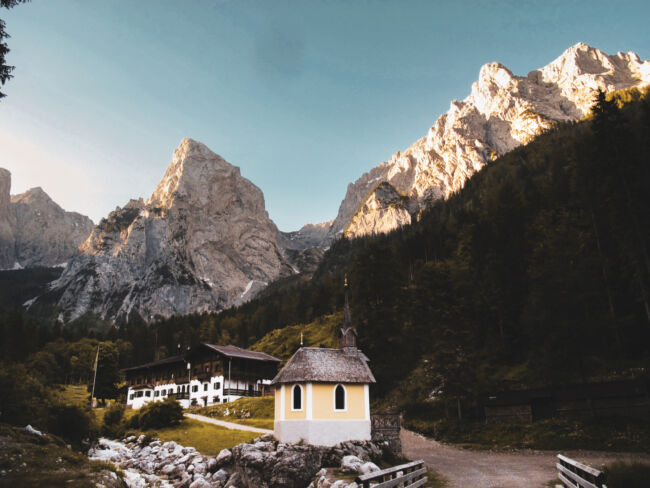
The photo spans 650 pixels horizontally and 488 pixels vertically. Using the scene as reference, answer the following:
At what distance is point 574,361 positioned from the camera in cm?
3072

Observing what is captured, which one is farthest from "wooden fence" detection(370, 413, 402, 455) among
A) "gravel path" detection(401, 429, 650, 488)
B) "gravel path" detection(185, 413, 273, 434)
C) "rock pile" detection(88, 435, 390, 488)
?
"gravel path" detection(185, 413, 273, 434)

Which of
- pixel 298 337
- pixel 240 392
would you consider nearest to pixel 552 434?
pixel 240 392

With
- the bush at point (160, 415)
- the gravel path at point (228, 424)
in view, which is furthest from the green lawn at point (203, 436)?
the gravel path at point (228, 424)

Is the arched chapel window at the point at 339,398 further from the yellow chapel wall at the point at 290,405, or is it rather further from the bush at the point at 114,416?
the bush at the point at 114,416

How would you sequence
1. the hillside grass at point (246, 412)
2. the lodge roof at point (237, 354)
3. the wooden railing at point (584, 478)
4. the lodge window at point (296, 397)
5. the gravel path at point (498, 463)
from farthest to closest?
the lodge roof at point (237, 354), the hillside grass at point (246, 412), the lodge window at point (296, 397), the gravel path at point (498, 463), the wooden railing at point (584, 478)

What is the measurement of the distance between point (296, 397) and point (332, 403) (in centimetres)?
230

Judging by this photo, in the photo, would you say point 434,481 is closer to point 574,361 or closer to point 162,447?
point 574,361

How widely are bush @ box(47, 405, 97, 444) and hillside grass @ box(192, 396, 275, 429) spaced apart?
45.3 feet

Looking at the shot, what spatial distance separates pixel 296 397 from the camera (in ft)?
95.5

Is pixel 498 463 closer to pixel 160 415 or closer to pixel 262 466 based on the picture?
pixel 262 466

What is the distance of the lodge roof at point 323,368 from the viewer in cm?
2923

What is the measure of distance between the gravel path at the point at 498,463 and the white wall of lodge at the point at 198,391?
36.6 meters

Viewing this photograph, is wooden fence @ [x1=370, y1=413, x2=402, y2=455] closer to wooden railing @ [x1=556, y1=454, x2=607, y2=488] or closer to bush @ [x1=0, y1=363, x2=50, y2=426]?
Answer: wooden railing @ [x1=556, y1=454, x2=607, y2=488]

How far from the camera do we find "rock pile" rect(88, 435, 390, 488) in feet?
79.9
